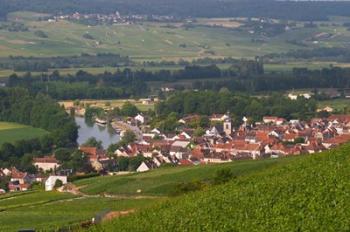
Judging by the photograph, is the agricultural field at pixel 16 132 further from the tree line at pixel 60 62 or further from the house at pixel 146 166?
the tree line at pixel 60 62

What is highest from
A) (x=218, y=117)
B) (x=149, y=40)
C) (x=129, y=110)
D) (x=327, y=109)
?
(x=327, y=109)

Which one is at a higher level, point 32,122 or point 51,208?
point 51,208

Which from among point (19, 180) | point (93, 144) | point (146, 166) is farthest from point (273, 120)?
point (19, 180)

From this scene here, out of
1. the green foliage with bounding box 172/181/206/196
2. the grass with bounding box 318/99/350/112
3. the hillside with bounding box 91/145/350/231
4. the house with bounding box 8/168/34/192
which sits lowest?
the grass with bounding box 318/99/350/112

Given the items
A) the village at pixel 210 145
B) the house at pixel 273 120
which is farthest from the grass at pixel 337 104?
the village at pixel 210 145

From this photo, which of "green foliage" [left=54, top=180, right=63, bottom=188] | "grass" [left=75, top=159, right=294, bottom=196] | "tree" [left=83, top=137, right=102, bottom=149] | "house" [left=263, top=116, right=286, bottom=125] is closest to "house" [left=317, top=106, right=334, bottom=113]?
"house" [left=263, top=116, right=286, bottom=125]

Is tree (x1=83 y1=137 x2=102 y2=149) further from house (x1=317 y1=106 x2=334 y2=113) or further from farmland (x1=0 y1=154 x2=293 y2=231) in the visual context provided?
house (x1=317 y1=106 x2=334 y2=113)

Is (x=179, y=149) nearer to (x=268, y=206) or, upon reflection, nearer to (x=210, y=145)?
(x=210, y=145)
